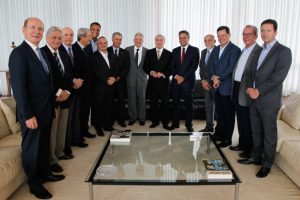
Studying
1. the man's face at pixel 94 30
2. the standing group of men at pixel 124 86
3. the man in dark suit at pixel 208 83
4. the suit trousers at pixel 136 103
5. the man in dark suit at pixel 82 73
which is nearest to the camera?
the standing group of men at pixel 124 86

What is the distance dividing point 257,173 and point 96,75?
8.24ft

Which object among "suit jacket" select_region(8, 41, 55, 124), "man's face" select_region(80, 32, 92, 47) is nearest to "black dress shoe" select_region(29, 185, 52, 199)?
"suit jacket" select_region(8, 41, 55, 124)

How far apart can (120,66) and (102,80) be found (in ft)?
1.44

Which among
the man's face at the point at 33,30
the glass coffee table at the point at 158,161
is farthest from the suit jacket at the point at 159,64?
the man's face at the point at 33,30

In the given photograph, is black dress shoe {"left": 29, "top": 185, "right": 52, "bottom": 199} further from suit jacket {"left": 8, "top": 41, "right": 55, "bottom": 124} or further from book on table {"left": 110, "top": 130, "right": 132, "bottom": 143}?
book on table {"left": 110, "top": 130, "right": 132, "bottom": 143}

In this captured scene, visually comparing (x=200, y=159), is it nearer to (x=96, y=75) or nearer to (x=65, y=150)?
(x=65, y=150)

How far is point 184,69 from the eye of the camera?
4.25m

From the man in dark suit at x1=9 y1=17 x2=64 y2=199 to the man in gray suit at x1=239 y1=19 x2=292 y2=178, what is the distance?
204 cm

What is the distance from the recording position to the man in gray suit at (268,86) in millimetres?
2734

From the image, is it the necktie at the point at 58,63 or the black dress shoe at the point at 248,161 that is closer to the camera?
the necktie at the point at 58,63

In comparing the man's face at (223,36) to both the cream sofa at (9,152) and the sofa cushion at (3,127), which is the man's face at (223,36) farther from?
the sofa cushion at (3,127)

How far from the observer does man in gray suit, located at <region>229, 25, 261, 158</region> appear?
126 inches

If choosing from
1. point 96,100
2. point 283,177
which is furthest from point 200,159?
point 96,100

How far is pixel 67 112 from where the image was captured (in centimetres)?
324
